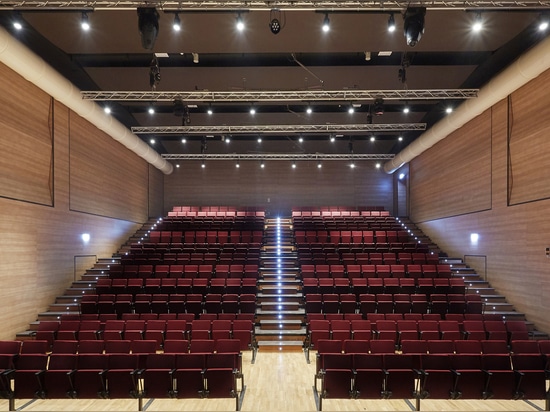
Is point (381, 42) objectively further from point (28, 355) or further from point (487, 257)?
point (28, 355)

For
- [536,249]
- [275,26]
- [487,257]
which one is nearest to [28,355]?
[275,26]

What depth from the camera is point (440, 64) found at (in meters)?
9.03

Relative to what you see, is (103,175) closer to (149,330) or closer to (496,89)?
(149,330)

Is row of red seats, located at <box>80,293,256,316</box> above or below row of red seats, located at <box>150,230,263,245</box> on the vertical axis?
below

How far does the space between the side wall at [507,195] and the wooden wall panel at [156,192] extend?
951cm

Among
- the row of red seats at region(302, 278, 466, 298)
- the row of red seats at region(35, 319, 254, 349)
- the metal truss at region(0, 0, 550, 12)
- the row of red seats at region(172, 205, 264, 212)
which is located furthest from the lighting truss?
the row of red seats at region(172, 205, 264, 212)

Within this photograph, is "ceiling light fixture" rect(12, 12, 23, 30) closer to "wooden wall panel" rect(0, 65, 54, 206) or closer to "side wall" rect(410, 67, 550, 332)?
"wooden wall panel" rect(0, 65, 54, 206)

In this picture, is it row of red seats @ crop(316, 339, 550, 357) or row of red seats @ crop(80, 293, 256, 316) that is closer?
row of red seats @ crop(316, 339, 550, 357)

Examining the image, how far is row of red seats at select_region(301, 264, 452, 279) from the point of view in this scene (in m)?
9.11

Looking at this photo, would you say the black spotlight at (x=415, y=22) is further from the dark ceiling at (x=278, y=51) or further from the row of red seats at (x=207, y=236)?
the row of red seats at (x=207, y=236)

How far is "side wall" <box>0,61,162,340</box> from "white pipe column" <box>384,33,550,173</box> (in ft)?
27.2

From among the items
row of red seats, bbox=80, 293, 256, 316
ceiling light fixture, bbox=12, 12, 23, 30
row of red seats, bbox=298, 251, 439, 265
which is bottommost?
row of red seats, bbox=80, 293, 256, 316

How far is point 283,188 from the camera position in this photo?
1703 centimetres

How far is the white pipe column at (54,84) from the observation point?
21.5 ft
